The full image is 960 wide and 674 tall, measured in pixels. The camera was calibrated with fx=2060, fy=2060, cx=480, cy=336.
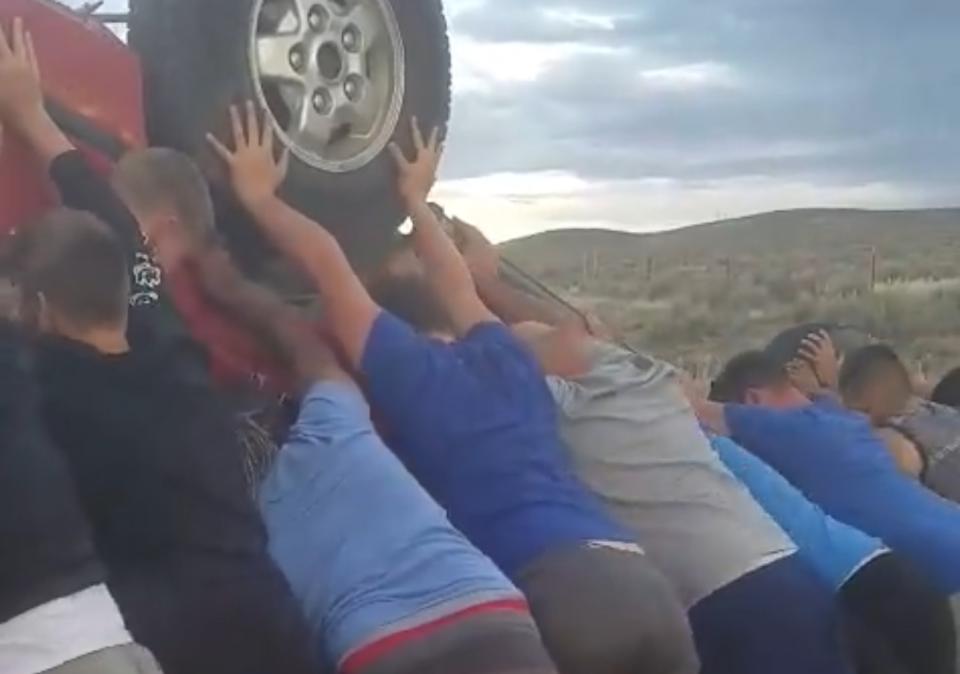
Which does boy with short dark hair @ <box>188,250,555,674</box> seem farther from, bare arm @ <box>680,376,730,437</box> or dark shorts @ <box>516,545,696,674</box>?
bare arm @ <box>680,376,730,437</box>

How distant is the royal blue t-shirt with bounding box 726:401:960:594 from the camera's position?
591 centimetres

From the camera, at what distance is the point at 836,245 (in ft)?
140

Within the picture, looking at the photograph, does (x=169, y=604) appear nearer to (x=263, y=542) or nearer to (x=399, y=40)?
(x=263, y=542)

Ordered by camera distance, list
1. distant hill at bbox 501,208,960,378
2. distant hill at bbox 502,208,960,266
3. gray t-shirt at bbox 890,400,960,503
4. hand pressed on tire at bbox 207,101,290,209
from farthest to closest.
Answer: distant hill at bbox 502,208,960,266
distant hill at bbox 501,208,960,378
gray t-shirt at bbox 890,400,960,503
hand pressed on tire at bbox 207,101,290,209

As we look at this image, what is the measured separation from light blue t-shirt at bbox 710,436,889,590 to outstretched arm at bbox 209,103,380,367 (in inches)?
52.8

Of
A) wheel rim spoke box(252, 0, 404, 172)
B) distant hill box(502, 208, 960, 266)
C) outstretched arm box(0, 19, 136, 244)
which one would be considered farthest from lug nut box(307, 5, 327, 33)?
distant hill box(502, 208, 960, 266)

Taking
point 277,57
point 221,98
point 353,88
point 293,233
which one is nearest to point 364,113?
point 353,88

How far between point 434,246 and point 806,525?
4.22 ft

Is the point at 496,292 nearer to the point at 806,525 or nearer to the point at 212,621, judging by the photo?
the point at 806,525

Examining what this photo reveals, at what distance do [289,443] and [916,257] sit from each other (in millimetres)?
33377

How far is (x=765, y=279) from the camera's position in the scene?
29.9 metres

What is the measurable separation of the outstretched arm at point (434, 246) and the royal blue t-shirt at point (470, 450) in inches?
12.3

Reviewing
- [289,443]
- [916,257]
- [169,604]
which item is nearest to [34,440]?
[169,604]

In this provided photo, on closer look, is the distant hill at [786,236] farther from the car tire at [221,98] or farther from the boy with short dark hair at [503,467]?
the boy with short dark hair at [503,467]
